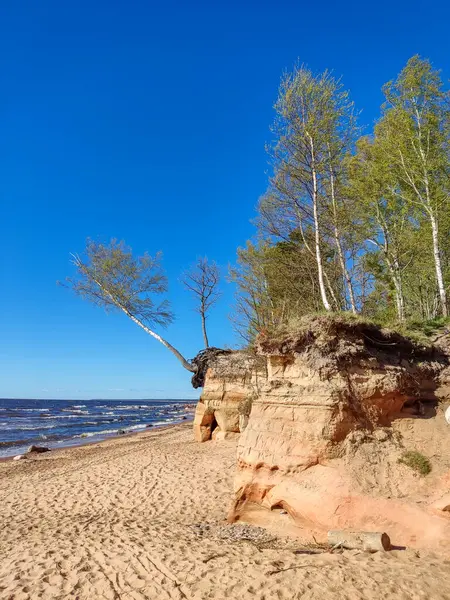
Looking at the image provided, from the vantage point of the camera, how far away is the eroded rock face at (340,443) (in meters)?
5.37

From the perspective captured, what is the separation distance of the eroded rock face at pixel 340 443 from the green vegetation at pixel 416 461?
0.09m

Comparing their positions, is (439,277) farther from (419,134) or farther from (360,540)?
(360,540)

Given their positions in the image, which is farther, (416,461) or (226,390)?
(226,390)

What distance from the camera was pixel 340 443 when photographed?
599 centimetres

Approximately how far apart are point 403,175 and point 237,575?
1468cm

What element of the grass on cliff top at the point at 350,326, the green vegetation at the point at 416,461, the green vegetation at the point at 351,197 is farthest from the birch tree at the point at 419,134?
the green vegetation at the point at 416,461

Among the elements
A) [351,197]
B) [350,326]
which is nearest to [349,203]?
[351,197]

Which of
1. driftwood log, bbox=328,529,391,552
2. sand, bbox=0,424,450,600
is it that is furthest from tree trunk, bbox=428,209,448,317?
driftwood log, bbox=328,529,391,552

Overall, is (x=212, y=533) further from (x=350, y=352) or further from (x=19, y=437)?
(x=19, y=437)

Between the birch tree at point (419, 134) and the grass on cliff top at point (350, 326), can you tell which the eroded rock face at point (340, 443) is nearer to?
the grass on cliff top at point (350, 326)

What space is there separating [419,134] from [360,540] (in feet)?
45.5

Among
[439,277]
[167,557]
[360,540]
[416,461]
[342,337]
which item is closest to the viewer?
[360,540]

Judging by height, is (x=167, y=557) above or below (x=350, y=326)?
below

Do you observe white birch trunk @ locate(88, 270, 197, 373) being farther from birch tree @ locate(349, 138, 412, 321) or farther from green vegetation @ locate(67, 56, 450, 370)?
birch tree @ locate(349, 138, 412, 321)
